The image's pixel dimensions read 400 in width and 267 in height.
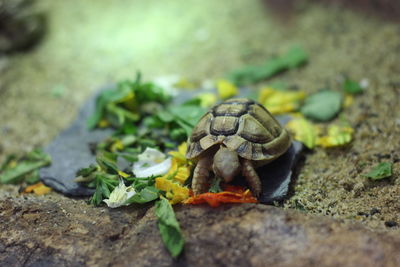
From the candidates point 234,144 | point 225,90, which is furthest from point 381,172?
point 225,90

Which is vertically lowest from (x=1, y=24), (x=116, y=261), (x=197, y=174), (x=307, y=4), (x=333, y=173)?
(x=333, y=173)

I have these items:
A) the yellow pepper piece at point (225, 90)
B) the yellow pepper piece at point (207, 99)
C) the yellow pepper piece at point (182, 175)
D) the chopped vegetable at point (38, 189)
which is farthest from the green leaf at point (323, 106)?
the chopped vegetable at point (38, 189)

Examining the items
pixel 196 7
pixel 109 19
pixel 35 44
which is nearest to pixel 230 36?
pixel 196 7

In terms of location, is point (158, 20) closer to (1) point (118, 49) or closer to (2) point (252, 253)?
(1) point (118, 49)

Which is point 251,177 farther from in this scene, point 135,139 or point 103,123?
point 103,123

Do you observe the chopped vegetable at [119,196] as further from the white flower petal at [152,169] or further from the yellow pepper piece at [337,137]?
the yellow pepper piece at [337,137]
